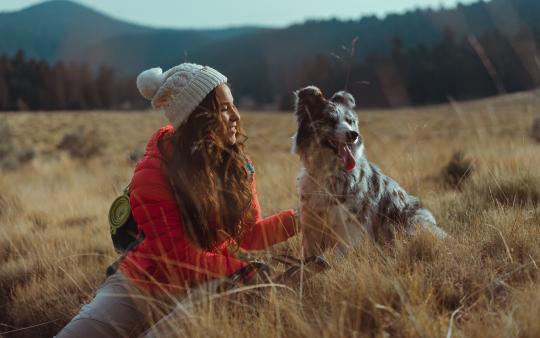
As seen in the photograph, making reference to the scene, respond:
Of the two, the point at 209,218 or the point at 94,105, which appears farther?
the point at 94,105

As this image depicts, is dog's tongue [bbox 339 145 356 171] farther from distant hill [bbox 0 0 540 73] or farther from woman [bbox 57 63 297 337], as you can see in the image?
distant hill [bbox 0 0 540 73]

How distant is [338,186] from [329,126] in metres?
0.50

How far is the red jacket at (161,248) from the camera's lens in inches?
133

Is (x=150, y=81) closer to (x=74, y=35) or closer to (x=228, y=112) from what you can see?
(x=228, y=112)

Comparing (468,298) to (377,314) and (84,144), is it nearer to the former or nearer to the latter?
(377,314)

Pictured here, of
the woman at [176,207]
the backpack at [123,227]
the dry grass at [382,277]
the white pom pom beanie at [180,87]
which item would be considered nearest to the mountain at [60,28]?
the dry grass at [382,277]

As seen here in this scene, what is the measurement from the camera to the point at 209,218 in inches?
141

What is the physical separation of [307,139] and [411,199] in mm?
1108

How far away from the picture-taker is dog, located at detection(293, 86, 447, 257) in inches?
169

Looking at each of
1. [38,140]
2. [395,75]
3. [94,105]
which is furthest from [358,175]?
[94,105]

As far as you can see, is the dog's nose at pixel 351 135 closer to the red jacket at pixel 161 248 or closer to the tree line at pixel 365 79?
the red jacket at pixel 161 248

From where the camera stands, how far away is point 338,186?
4.40 meters

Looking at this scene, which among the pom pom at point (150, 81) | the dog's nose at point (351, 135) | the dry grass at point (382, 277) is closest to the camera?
the dry grass at point (382, 277)

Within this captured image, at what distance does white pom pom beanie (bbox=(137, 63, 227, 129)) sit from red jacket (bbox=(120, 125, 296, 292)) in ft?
1.15
